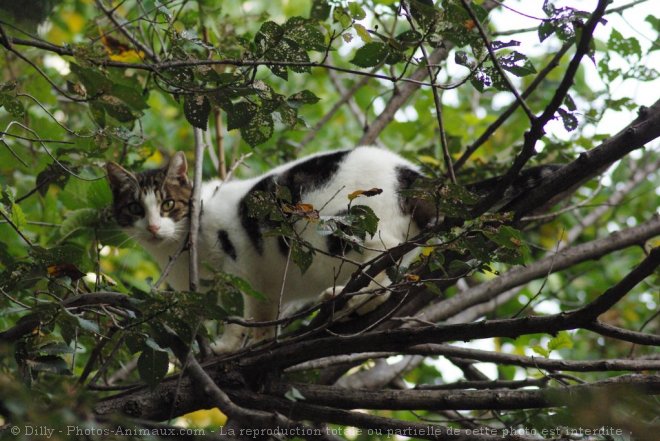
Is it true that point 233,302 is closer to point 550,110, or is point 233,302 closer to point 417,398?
point 417,398

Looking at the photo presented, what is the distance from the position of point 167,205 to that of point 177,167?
0.23 m

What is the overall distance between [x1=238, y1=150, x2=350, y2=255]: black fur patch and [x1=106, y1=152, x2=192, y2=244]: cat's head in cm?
51

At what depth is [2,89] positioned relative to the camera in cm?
265

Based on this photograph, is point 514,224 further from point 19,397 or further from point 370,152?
point 19,397

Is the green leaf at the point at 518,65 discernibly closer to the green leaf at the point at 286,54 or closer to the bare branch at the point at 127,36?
the green leaf at the point at 286,54

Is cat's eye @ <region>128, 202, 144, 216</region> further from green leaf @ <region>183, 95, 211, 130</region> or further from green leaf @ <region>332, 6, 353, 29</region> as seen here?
green leaf @ <region>332, 6, 353, 29</region>

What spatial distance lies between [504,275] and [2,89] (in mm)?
2686

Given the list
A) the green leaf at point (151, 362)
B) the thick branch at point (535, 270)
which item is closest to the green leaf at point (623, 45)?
the thick branch at point (535, 270)

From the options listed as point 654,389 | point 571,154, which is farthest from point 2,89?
point 571,154

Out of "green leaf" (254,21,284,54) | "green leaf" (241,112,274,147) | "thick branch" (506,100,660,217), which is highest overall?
"green leaf" (254,21,284,54)

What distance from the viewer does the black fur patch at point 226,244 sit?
394 centimetres

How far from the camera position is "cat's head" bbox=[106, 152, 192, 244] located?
4.12 meters

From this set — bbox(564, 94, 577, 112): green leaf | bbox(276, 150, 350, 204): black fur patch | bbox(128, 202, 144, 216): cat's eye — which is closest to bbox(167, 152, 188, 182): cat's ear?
bbox(128, 202, 144, 216): cat's eye

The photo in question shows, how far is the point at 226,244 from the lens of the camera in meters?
3.96
